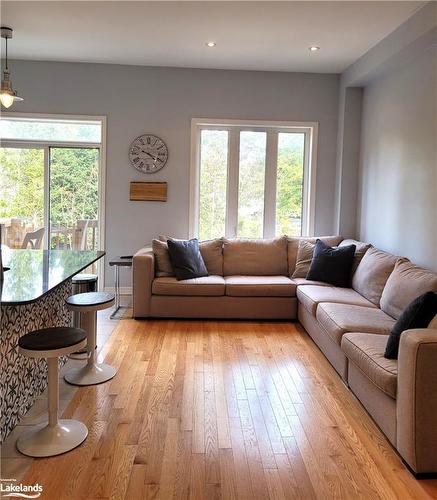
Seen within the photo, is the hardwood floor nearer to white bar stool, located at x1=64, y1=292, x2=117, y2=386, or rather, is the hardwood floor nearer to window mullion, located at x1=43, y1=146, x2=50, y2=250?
white bar stool, located at x1=64, y1=292, x2=117, y2=386

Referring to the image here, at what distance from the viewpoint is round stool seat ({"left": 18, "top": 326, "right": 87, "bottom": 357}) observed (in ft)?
7.22

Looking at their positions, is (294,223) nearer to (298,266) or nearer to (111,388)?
(298,266)

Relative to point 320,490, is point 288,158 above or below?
above

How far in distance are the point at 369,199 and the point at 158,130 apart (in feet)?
8.88

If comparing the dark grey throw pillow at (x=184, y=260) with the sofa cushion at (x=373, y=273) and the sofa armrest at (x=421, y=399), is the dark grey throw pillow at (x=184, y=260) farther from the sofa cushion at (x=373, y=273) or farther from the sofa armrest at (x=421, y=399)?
the sofa armrest at (x=421, y=399)

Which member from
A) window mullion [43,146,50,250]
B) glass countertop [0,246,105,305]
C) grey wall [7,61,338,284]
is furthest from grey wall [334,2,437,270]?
window mullion [43,146,50,250]

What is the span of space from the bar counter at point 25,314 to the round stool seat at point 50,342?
0.15m

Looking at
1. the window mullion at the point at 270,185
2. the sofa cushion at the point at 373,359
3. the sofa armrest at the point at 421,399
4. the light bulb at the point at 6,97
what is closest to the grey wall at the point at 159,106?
the window mullion at the point at 270,185

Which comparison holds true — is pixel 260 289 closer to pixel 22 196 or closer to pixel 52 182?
pixel 52 182

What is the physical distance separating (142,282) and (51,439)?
251cm

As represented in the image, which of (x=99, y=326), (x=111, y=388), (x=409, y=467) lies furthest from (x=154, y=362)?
(x=409, y=467)

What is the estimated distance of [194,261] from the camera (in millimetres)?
4980

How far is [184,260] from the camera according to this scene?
16.1 feet

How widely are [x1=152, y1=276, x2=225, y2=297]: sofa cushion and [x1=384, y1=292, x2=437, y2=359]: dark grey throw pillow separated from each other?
246cm
